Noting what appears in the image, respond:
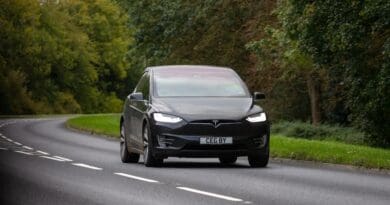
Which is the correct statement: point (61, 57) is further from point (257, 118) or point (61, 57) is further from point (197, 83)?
point (257, 118)

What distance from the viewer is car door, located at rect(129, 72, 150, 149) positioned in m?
19.1

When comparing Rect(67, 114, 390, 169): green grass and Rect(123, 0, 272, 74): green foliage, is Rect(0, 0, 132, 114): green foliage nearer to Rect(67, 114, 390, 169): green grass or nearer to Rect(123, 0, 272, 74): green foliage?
Rect(123, 0, 272, 74): green foliage

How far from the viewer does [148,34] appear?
51312 millimetres

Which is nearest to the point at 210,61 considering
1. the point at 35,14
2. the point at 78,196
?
the point at 78,196

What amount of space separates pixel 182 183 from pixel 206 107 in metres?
3.61

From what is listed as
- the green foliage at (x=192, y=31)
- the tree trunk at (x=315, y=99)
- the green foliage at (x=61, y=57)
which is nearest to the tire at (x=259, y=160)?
the green foliage at (x=192, y=31)

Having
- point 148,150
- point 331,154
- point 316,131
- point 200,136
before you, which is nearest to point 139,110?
point 148,150

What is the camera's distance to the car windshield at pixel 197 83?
1911cm

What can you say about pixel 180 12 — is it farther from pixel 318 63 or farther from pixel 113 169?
pixel 113 169

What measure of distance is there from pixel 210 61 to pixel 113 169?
3161cm

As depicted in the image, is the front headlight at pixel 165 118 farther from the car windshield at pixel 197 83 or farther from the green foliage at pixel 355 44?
the green foliage at pixel 355 44

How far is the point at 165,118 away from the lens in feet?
59.5

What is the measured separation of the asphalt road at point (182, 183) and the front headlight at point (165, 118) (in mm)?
801

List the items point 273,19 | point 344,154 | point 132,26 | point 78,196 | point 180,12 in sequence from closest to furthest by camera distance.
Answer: point 78,196 < point 344,154 < point 273,19 < point 180,12 < point 132,26
